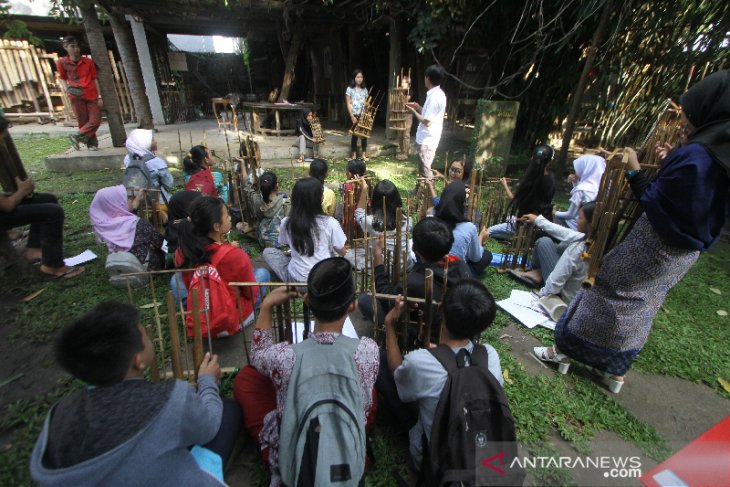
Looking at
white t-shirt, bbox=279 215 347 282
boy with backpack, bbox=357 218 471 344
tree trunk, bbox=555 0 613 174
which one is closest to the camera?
boy with backpack, bbox=357 218 471 344

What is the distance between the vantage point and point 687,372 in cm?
262

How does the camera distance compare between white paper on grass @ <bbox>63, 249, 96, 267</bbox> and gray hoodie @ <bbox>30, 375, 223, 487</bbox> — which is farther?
white paper on grass @ <bbox>63, 249, 96, 267</bbox>

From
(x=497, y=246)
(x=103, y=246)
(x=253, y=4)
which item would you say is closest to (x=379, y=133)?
(x=253, y=4)

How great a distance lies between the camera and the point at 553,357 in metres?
2.61

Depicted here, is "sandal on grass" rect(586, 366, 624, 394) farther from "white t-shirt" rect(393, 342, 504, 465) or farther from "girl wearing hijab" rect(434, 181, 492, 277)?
"white t-shirt" rect(393, 342, 504, 465)

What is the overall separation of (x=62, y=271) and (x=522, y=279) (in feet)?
15.3

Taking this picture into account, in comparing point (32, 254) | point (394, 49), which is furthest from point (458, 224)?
point (394, 49)

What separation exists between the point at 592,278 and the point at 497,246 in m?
2.10

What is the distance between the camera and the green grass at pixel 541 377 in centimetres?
199

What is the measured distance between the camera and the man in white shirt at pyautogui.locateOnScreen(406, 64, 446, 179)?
5250 mm

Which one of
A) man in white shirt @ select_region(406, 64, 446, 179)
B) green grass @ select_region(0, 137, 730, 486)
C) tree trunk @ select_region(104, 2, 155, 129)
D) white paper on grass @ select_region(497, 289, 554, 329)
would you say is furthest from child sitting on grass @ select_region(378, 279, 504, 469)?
tree trunk @ select_region(104, 2, 155, 129)

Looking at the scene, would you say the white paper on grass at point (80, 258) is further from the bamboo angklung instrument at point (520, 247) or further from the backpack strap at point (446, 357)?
the bamboo angklung instrument at point (520, 247)

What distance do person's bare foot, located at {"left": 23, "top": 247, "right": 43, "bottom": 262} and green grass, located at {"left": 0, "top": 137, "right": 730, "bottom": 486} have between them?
252mm

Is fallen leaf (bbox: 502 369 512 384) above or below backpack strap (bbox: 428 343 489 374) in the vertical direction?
below
